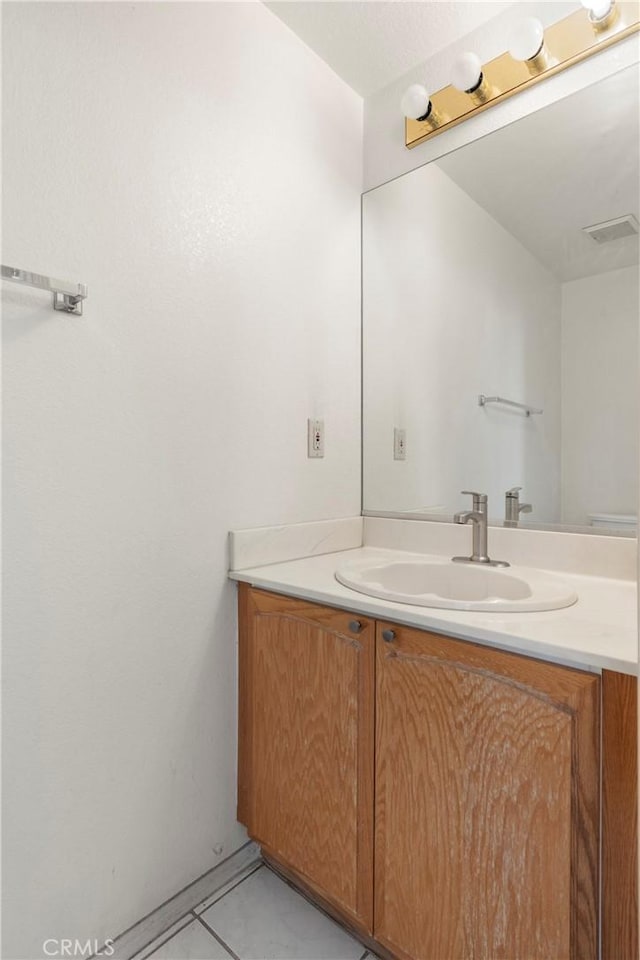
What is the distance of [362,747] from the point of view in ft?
3.29

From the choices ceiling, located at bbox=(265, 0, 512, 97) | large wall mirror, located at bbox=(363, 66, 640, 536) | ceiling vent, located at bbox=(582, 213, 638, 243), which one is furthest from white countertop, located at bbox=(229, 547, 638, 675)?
ceiling, located at bbox=(265, 0, 512, 97)

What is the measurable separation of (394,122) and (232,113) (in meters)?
0.63

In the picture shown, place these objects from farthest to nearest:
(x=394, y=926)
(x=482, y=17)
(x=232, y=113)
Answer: (x=482, y=17)
(x=232, y=113)
(x=394, y=926)

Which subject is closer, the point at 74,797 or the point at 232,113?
the point at 74,797

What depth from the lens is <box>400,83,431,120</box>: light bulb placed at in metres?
1.40

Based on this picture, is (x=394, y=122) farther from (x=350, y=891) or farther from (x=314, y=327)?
(x=350, y=891)

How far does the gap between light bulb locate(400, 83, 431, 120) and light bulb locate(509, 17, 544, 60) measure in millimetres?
256

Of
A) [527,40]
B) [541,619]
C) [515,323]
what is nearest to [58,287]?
[541,619]

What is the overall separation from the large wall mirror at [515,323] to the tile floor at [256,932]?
108 centimetres

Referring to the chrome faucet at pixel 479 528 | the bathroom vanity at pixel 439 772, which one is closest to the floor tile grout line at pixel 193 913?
the bathroom vanity at pixel 439 772

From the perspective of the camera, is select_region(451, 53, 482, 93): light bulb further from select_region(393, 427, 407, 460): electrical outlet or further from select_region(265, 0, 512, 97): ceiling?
select_region(393, 427, 407, 460): electrical outlet

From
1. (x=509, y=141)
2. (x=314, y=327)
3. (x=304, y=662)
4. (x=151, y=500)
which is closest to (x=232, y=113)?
(x=314, y=327)

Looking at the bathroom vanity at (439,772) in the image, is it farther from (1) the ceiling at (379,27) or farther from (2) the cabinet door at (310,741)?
(1) the ceiling at (379,27)
